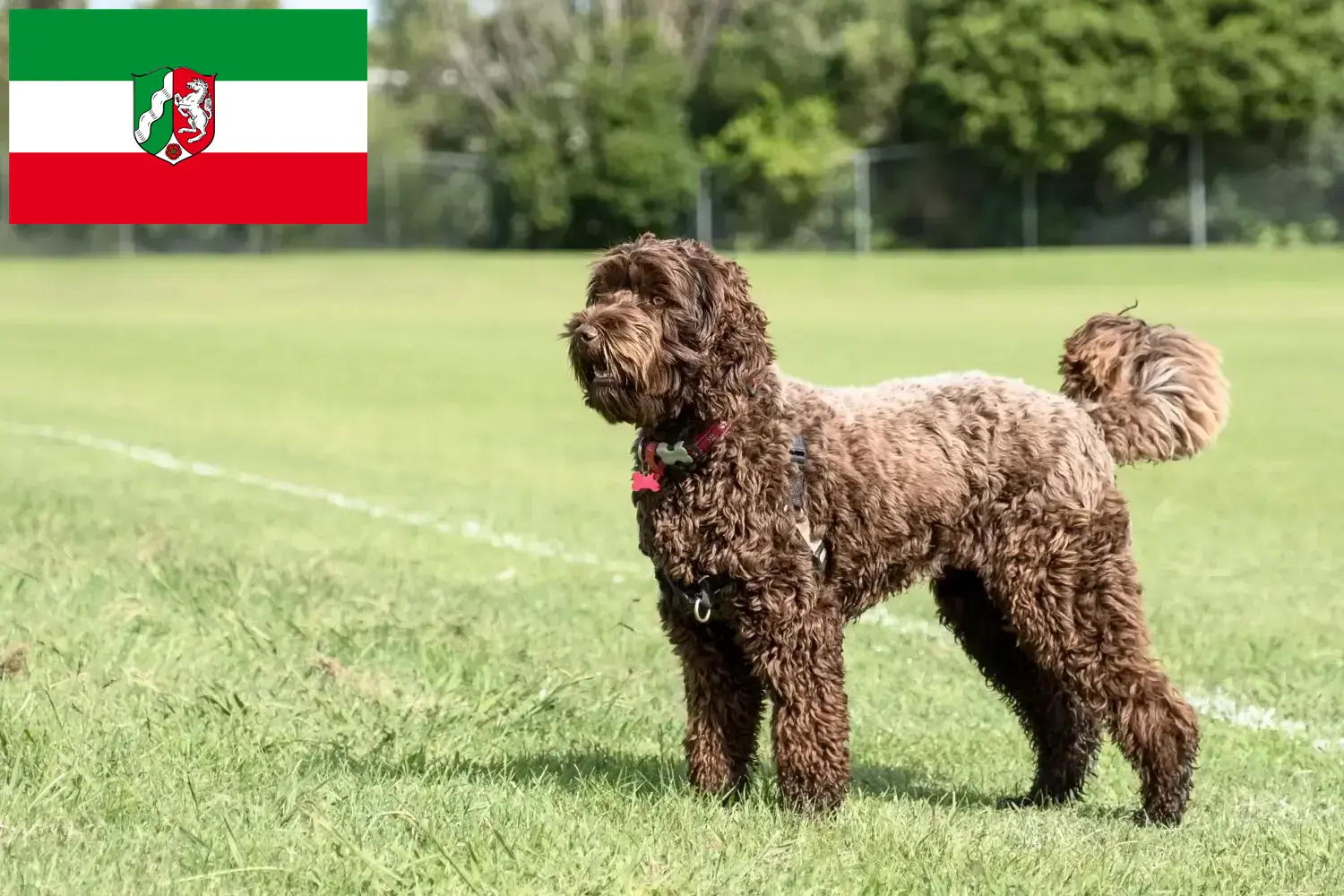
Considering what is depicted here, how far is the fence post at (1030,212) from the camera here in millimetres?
55969

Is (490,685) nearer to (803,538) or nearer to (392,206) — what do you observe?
(803,538)

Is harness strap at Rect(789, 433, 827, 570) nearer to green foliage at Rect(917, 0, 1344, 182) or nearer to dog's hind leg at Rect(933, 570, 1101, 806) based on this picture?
dog's hind leg at Rect(933, 570, 1101, 806)

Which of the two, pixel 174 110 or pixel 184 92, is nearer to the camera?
pixel 174 110

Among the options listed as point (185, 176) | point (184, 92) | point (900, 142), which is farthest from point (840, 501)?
point (900, 142)

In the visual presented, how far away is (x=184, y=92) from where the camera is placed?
53.2 ft

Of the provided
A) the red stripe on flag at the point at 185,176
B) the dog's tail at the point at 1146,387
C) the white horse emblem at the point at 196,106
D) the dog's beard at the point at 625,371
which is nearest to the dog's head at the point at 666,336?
the dog's beard at the point at 625,371

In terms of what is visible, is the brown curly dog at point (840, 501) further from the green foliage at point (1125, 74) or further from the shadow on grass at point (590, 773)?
the green foliage at point (1125, 74)

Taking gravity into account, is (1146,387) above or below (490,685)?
above

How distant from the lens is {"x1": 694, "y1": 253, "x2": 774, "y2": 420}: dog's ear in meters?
5.45

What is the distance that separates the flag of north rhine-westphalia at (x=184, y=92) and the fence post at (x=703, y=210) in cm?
4166

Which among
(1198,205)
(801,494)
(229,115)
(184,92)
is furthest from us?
(1198,205)

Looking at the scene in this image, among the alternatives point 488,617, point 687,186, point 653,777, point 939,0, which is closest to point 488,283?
point 687,186

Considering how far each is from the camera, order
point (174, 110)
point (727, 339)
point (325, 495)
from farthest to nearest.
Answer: point (174, 110), point (325, 495), point (727, 339)

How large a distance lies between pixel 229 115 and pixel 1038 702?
44.2 feet
